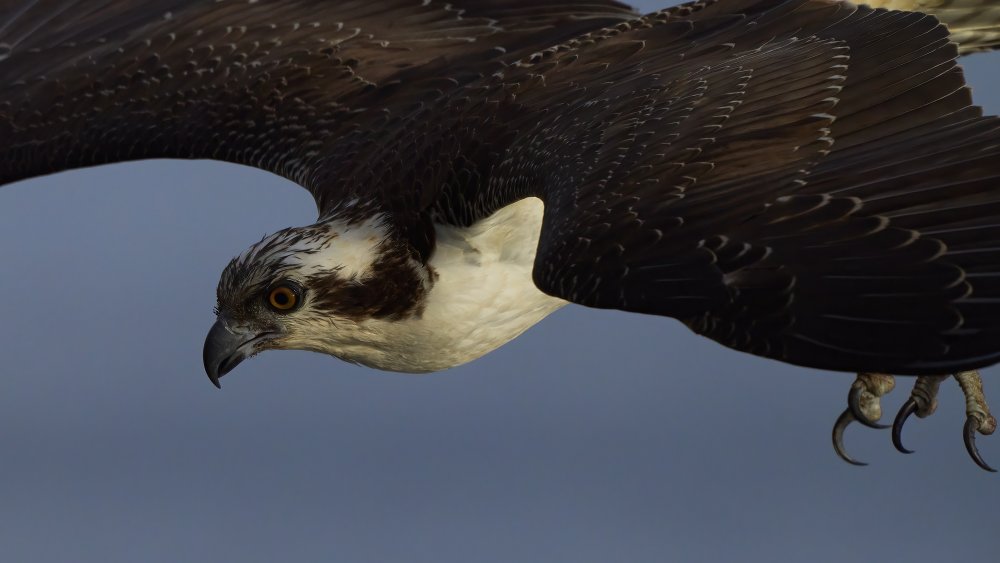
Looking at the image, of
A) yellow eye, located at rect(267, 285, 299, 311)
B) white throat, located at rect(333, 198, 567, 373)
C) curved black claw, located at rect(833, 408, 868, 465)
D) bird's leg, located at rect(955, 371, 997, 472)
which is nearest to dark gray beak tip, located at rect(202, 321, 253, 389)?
yellow eye, located at rect(267, 285, 299, 311)

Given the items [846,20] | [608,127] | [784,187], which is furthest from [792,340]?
[846,20]

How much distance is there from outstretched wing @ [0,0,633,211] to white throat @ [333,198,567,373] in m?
0.90

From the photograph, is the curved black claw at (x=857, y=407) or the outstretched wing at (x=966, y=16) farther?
the outstretched wing at (x=966, y=16)

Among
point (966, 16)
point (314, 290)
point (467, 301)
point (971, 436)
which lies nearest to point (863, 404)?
point (971, 436)

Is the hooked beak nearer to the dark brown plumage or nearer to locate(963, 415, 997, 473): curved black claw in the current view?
the dark brown plumage

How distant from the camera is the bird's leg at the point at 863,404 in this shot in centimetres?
626

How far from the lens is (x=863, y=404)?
20.7ft

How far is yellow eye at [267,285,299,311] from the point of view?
664 cm

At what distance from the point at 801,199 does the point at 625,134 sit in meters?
0.86

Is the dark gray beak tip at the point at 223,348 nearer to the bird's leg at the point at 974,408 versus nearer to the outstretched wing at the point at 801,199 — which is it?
the outstretched wing at the point at 801,199

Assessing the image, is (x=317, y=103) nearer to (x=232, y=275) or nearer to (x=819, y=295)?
(x=232, y=275)

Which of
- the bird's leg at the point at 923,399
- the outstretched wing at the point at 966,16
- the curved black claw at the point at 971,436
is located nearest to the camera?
the curved black claw at the point at 971,436

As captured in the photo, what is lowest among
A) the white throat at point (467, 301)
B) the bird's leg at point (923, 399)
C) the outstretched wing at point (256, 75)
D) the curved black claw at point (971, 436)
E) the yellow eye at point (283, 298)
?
the curved black claw at point (971, 436)

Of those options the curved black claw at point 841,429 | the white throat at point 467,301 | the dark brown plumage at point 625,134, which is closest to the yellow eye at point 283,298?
the white throat at point 467,301
